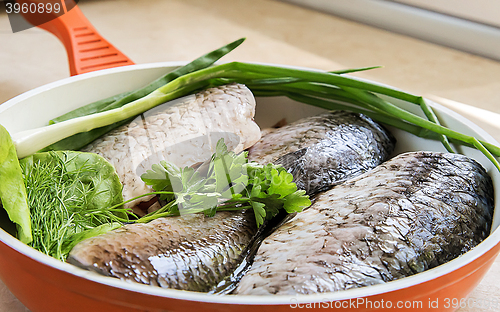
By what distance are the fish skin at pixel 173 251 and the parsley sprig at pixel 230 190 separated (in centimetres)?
3

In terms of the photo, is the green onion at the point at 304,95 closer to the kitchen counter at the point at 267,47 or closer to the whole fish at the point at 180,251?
the whole fish at the point at 180,251

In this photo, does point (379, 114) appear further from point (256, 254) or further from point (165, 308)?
point (165, 308)

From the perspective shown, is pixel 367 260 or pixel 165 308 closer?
pixel 165 308

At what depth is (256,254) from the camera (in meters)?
0.95

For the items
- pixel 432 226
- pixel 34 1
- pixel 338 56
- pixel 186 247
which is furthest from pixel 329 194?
pixel 338 56

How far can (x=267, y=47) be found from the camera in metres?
3.16

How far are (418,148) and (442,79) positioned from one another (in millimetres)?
1487

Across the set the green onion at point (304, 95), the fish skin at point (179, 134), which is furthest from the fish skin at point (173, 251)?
the green onion at point (304, 95)

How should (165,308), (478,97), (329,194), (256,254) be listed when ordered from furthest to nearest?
(478,97)
(329,194)
(256,254)
(165,308)

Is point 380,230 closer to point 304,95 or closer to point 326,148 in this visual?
point 326,148

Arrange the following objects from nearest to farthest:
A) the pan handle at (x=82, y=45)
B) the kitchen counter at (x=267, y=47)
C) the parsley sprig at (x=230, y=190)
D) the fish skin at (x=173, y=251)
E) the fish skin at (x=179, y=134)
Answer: the fish skin at (x=173, y=251)
the parsley sprig at (x=230, y=190)
the fish skin at (x=179, y=134)
the pan handle at (x=82, y=45)
the kitchen counter at (x=267, y=47)

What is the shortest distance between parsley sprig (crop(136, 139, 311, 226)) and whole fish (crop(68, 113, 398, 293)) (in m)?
0.03

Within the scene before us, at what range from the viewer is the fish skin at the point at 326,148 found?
3.92 ft

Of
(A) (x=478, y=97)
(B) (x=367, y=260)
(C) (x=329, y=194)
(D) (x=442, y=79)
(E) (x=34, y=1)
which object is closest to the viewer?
(B) (x=367, y=260)
